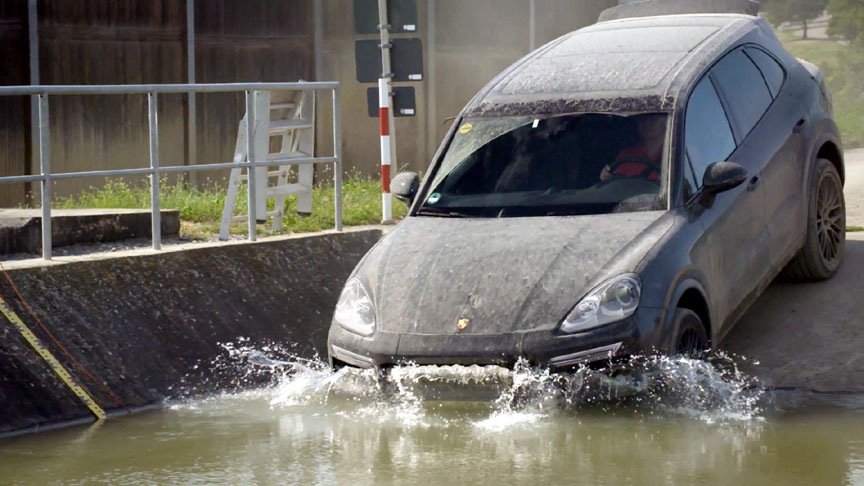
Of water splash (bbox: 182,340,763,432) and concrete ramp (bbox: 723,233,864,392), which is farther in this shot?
concrete ramp (bbox: 723,233,864,392)

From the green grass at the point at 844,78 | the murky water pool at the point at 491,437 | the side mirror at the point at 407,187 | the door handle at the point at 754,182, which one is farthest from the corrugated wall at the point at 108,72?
the green grass at the point at 844,78

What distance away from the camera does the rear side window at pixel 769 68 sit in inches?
362

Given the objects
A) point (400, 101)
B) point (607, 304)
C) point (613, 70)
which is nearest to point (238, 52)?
point (400, 101)

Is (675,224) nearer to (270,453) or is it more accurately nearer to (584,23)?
(270,453)

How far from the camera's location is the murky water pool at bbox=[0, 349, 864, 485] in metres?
6.29

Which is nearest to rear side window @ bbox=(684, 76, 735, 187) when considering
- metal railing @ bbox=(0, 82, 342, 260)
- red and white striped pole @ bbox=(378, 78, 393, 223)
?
metal railing @ bbox=(0, 82, 342, 260)

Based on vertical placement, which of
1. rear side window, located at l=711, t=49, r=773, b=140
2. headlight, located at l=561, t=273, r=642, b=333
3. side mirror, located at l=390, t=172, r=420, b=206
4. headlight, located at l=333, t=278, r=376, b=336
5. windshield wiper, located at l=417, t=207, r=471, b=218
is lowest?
headlight, located at l=333, t=278, r=376, b=336

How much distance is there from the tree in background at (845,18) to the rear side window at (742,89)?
42.8m

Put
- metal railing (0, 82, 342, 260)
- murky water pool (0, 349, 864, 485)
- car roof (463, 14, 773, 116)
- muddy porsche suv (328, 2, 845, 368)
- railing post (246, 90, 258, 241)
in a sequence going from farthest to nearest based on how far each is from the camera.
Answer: railing post (246, 90, 258, 241)
metal railing (0, 82, 342, 260)
car roof (463, 14, 773, 116)
muddy porsche suv (328, 2, 845, 368)
murky water pool (0, 349, 864, 485)

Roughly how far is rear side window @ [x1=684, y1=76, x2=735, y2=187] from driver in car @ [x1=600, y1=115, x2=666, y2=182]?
159 millimetres

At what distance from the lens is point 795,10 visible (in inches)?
2689

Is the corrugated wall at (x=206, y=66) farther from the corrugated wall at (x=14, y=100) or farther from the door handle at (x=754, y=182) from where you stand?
the door handle at (x=754, y=182)

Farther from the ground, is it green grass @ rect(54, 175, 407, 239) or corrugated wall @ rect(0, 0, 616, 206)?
corrugated wall @ rect(0, 0, 616, 206)

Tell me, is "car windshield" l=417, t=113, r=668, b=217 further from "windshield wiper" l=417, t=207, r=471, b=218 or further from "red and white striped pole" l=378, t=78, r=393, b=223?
"red and white striped pole" l=378, t=78, r=393, b=223
